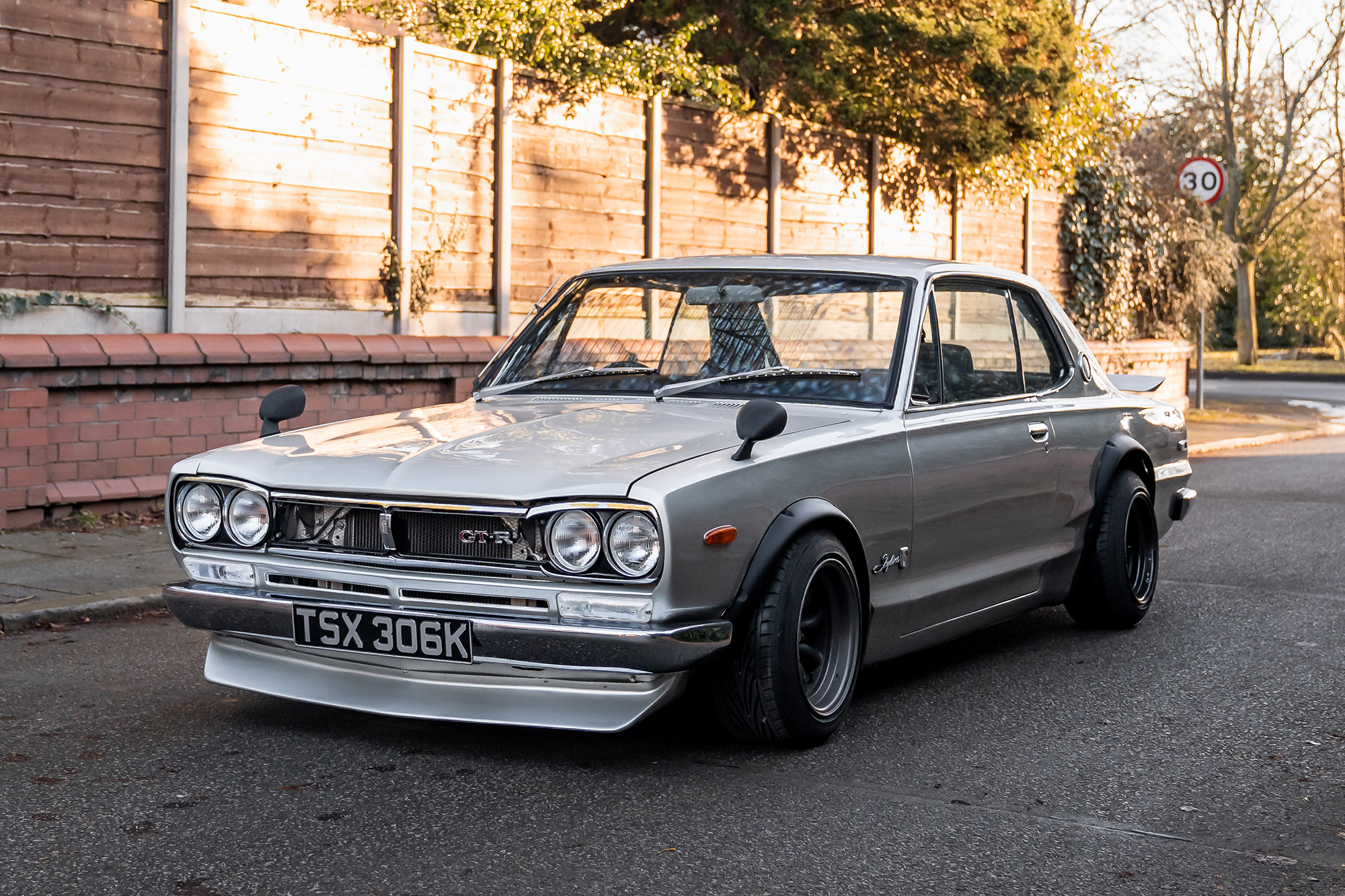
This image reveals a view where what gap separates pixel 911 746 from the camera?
476 centimetres

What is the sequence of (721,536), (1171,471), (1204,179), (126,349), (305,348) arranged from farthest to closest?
(1204,179) → (305,348) → (126,349) → (1171,471) → (721,536)

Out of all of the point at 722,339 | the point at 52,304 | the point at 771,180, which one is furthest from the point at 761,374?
the point at 771,180

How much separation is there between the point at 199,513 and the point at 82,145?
4.82 meters

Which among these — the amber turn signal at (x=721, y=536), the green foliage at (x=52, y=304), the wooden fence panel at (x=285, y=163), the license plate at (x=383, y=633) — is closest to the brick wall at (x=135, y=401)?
the green foliage at (x=52, y=304)

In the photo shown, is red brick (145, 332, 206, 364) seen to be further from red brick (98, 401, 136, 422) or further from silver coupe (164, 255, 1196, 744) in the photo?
silver coupe (164, 255, 1196, 744)

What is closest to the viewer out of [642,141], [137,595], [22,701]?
[22,701]

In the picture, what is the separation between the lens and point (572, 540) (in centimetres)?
416

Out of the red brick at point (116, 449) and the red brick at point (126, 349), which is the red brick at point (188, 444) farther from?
the red brick at point (126, 349)

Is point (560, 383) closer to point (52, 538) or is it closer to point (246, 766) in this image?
point (246, 766)

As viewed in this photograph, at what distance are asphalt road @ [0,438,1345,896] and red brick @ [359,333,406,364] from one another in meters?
4.29

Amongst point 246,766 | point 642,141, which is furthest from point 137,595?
point 642,141

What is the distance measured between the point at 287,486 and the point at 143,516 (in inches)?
195

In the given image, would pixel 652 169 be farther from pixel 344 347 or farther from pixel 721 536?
pixel 721 536

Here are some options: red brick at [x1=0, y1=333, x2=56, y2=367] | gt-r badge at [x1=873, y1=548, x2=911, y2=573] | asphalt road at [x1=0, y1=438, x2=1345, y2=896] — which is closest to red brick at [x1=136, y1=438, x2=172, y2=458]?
red brick at [x1=0, y1=333, x2=56, y2=367]
